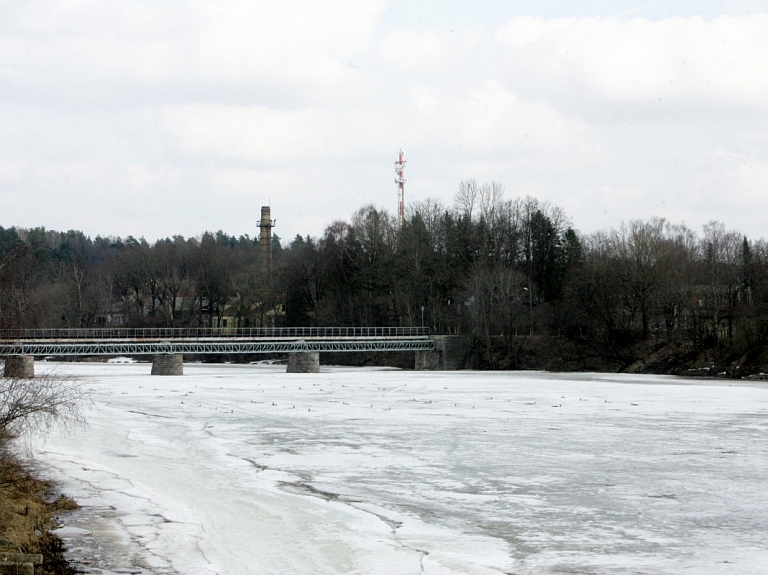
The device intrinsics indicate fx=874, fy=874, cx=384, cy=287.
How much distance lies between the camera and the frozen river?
468 inches

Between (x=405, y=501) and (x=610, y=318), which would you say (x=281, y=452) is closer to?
(x=405, y=501)

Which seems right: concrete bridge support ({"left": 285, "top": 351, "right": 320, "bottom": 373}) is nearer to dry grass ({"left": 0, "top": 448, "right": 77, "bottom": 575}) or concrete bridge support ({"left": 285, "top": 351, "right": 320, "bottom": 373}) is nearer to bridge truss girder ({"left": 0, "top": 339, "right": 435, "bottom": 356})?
bridge truss girder ({"left": 0, "top": 339, "right": 435, "bottom": 356})

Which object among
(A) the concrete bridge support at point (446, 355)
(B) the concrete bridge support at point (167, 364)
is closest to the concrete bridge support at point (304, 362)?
(B) the concrete bridge support at point (167, 364)

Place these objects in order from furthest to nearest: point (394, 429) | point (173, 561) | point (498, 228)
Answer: point (498, 228)
point (394, 429)
point (173, 561)

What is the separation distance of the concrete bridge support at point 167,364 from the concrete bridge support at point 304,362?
9594 mm

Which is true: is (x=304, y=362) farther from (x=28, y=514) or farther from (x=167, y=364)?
(x=28, y=514)

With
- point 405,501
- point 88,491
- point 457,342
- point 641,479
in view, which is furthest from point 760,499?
point 457,342

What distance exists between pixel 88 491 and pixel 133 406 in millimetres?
19547

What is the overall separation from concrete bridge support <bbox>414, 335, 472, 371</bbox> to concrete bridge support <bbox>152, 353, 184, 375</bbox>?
24.7 m

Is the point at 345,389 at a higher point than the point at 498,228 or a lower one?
lower

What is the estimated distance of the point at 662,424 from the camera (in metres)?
28.2

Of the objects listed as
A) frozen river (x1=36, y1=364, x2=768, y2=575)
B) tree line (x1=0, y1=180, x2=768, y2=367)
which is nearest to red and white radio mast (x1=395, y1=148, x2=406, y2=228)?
tree line (x1=0, y1=180, x2=768, y2=367)

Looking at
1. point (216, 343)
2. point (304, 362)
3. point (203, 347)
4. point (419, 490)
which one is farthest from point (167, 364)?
point (419, 490)

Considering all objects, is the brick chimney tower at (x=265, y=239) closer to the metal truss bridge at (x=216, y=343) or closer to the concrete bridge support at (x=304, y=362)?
the metal truss bridge at (x=216, y=343)
